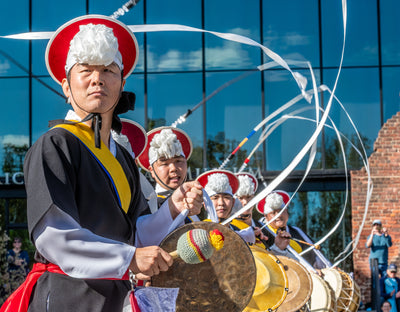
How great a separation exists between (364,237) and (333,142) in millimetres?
2369

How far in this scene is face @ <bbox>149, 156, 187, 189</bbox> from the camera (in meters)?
5.71

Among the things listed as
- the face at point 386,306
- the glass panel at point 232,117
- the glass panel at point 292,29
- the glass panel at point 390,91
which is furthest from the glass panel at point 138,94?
the face at point 386,306

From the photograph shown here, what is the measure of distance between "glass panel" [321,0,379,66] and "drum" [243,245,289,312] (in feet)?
39.2

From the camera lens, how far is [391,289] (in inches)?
506

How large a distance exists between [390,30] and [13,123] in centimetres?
936

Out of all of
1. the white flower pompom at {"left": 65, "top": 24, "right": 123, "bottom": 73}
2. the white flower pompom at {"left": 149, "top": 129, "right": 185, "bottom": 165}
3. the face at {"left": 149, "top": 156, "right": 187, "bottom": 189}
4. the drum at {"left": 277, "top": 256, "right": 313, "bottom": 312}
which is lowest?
the drum at {"left": 277, "top": 256, "right": 313, "bottom": 312}

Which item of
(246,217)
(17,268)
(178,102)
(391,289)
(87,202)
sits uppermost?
(178,102)

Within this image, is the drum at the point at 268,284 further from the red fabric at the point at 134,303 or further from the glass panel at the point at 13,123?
Result: the glass panel at the point at 13,123

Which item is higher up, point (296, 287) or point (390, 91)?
point (390, 91)

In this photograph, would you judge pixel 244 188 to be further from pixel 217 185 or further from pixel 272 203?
pixel 217 185

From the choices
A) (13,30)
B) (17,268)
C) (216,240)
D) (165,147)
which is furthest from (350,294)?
(13,30)

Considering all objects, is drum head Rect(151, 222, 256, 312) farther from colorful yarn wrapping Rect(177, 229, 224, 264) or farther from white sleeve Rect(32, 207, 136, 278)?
white sleeve Rect(32, 207, 136, 278)

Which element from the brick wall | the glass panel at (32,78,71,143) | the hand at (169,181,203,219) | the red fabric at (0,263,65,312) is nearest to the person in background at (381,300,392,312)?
the brick wall

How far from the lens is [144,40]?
18.3m
